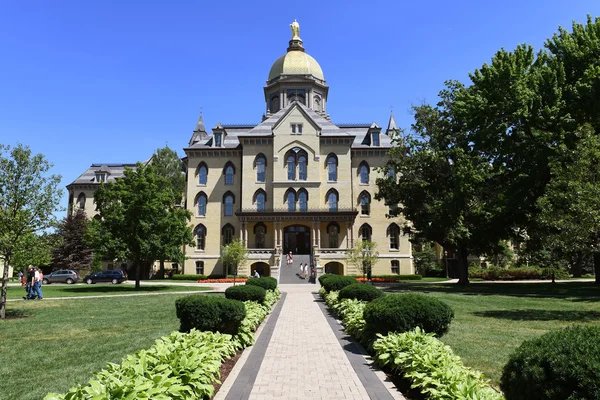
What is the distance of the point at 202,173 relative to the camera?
5147 centimetres

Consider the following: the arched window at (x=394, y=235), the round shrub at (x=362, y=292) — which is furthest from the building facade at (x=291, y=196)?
the round shrub at (x=362, y=292)

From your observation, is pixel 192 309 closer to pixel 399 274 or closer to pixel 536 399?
pixel 536 399

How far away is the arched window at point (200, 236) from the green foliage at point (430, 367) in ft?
139

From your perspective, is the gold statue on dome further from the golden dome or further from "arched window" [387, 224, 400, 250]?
"arched window" [387, 224, 400, 250]

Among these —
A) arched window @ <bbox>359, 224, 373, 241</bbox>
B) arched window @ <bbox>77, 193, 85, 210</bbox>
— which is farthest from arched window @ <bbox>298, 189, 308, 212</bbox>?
arched window @ <bbox>77, 193, 85, 210</bbox>

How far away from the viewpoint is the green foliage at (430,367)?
18.9 feet

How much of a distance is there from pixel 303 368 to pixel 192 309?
2.92m

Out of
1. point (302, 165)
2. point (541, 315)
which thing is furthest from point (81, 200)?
point (541, 315)

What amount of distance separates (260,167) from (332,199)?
28.7 feet

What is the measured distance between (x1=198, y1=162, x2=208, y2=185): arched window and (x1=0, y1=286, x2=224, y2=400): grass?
103ft

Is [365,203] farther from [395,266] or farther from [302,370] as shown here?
[302,370]

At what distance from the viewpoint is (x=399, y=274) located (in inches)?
1905

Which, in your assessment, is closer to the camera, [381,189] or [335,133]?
[381,189]

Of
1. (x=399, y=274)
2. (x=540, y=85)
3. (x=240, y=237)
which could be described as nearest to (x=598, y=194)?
(x=540, y=85)
